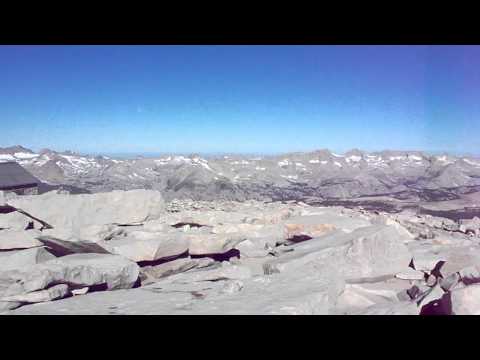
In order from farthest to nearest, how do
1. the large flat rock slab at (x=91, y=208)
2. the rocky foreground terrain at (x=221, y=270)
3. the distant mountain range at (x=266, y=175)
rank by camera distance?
the distant mountain range at (x=266, y=175) → the large flat rock slab at (x=91, y=208) → the rocky foreground terrain at (x=221, y=270)

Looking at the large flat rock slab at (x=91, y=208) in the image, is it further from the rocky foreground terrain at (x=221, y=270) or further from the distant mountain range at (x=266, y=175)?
the distant mountain range at (x=266, y=175)

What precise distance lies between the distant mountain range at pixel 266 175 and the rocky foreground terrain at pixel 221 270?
758cm

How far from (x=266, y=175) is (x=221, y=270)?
53962mm

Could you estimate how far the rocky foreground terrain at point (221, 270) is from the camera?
180 inches

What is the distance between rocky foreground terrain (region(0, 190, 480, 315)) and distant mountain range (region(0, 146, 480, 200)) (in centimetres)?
758

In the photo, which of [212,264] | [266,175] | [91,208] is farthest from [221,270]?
[266,175]

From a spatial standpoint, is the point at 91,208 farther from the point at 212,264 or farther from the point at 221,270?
the point at 221,270

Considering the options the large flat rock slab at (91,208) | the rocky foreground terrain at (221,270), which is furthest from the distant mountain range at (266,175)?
the rocky foreground terrain at (221,270)

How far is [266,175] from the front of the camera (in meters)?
59.6

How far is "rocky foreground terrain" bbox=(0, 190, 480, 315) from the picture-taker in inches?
180

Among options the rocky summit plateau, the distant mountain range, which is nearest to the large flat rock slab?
the rocky summit plateau
